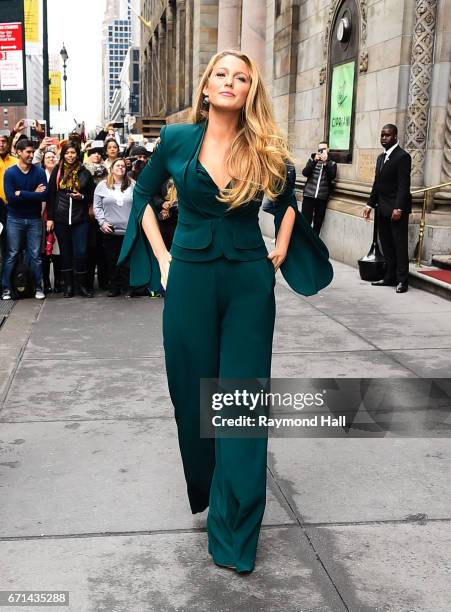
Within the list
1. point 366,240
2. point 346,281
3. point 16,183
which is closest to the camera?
point 16,183

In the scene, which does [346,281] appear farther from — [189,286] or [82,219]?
[189,286]

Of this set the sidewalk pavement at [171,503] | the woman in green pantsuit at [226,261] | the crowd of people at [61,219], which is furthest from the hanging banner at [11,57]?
the woman in green pantsuit at [226,261]

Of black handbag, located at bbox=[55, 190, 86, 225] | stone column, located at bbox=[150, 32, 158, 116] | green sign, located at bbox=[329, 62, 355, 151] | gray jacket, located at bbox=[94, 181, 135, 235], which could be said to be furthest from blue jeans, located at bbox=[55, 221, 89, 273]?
stone column, located at bbox=[150, 32, 158, 116]

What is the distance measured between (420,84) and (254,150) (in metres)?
8.84

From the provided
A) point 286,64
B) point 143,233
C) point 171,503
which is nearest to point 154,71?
point 286,64

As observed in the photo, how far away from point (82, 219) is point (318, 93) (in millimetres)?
7281

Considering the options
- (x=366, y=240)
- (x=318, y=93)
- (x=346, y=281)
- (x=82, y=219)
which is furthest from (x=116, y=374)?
(x=318, y=93)

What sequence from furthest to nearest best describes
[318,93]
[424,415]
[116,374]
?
[318,93] → [116,374] → [424,415]

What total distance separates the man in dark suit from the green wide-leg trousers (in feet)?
24.0

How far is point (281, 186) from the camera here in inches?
135

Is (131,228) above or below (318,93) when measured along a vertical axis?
below

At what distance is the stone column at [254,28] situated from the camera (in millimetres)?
20484

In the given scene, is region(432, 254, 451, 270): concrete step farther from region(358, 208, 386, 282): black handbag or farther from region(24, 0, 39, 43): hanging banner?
region(24, 0, 39, 43): hanging banner

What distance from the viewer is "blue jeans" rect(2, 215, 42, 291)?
1014 centimetres
